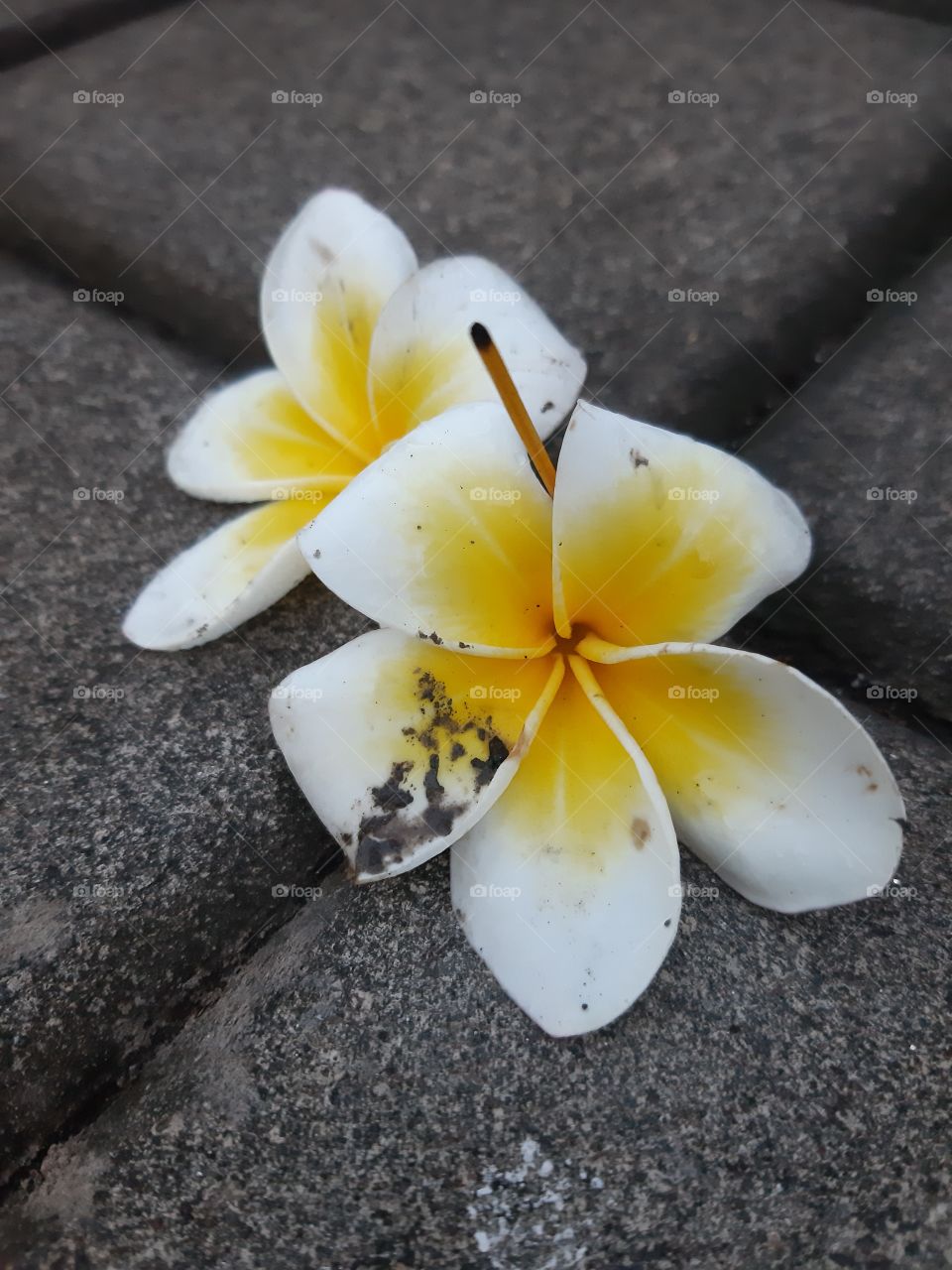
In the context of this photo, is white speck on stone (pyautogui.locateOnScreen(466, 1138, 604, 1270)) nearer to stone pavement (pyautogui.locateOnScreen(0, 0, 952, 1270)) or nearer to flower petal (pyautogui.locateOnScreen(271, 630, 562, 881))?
stone pavement (pyautogui.locateOnScreen(0, 0, 952, 1270))

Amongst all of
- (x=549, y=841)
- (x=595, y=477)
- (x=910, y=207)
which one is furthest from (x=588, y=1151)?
(x=910, y=207)

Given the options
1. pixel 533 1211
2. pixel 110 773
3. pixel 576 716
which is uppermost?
pixel 576 716

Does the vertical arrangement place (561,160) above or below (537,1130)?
above

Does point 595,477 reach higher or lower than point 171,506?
higher

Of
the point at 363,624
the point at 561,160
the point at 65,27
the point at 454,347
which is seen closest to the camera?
the point at 454,347

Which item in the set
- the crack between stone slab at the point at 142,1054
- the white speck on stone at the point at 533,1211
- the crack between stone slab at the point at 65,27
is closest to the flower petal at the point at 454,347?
the crack between stone slab at the point at 142,1054

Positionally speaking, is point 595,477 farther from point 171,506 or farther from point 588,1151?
point 171,506

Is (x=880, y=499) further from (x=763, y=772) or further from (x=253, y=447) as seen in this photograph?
(x=253, y=447)

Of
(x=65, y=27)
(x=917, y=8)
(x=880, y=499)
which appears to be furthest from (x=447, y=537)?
(x=65, y=27)
